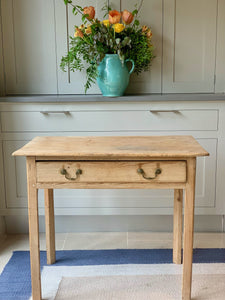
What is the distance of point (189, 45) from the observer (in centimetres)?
272

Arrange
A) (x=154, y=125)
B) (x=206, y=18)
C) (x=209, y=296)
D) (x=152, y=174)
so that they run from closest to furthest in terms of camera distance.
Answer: (x=152, y=174)
(x=209, y=296)
(x=154, y=125)
(x=206, y=18)

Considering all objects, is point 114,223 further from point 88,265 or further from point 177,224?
point 177,224

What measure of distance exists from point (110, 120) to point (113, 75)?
1.00 ft

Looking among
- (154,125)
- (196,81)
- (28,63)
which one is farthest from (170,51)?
(28,63)

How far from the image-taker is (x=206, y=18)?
268 cm

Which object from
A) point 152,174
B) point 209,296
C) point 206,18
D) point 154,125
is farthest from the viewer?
point 206,18

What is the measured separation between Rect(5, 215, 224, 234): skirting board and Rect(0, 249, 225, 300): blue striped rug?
0.31 m

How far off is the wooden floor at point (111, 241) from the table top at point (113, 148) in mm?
862

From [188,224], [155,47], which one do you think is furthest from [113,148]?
[155,47]

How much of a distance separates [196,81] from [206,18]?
461 mm

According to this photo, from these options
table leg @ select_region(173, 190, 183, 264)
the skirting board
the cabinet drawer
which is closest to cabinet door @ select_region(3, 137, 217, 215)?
the skirting board

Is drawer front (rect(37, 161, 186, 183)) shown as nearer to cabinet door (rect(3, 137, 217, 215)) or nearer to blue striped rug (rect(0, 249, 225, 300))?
blue striped rug (rect(0, 249, 225, 300))

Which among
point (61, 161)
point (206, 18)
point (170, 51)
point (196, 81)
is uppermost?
point (206, 18)

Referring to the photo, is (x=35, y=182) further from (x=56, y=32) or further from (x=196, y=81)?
(x=196, y=81)
